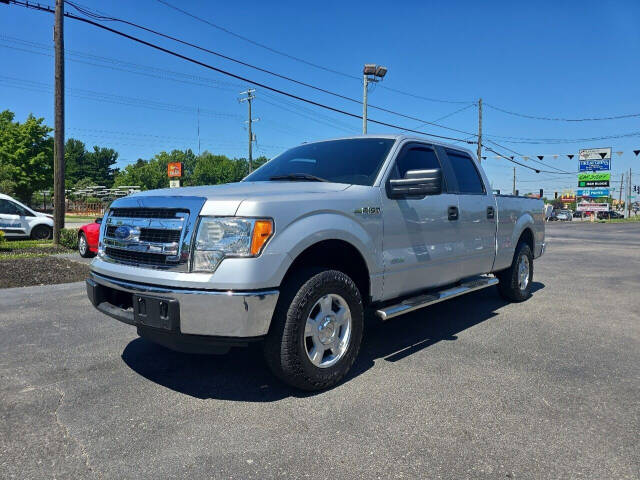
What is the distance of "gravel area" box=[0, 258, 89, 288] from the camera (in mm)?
8016

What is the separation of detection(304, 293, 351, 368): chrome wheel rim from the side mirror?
41.6 inches

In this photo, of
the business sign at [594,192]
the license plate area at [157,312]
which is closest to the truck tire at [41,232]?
the license plate area at [157,312]

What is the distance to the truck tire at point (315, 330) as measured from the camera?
9.89ft

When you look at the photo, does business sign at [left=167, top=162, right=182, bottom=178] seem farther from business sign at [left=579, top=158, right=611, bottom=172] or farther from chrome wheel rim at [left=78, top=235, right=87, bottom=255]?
business sign at [left=579, top=158, right=611, bottom=172]

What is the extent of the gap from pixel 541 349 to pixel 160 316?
11.1 ft

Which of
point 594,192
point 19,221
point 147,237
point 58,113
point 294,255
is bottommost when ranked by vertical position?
point 19,221

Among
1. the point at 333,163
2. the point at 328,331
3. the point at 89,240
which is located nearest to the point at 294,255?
the point at 328,331

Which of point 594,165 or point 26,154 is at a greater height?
point 594,165

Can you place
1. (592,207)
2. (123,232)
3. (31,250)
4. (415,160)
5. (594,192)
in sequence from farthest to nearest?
(592,207) → (594,192) → (31,250) → (415,160) → (123,232)

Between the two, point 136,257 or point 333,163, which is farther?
point 333,163

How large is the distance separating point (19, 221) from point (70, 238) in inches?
159

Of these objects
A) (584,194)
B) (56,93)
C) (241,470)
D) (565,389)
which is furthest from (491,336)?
(584,194)

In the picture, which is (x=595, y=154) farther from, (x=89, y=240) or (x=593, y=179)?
(x=89, y=240)

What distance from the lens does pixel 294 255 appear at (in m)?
3.03
